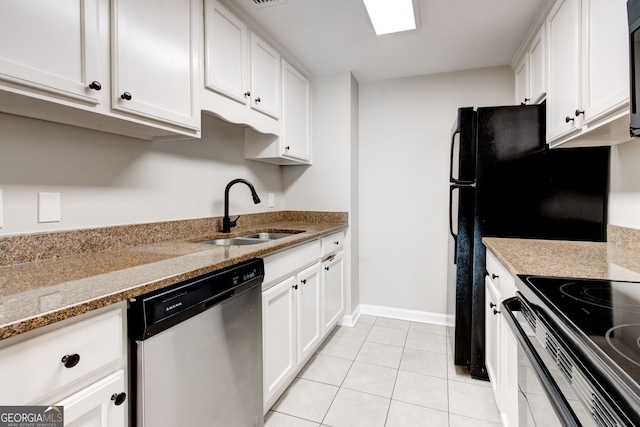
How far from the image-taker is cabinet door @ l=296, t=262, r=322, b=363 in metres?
1.90

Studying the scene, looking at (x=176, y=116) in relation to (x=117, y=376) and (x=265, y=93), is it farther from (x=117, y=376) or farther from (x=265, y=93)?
(x=117, y=376)

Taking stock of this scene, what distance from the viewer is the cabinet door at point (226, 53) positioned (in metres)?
Answer: 1.60

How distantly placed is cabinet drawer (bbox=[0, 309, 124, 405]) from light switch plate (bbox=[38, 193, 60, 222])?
0.70 meters

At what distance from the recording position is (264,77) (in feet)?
6.94

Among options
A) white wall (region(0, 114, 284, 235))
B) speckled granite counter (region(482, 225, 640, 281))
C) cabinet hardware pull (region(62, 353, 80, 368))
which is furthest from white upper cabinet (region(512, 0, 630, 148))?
white wall (region(0, 114, 284, 235))

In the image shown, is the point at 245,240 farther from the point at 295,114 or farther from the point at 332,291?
the point at 295,114

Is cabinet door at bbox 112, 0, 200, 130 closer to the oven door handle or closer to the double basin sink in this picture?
the double basin sink

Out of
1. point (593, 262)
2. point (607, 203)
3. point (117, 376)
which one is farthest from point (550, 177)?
point (117, 376)

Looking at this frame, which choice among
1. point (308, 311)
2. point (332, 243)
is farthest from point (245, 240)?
point (332, 243)

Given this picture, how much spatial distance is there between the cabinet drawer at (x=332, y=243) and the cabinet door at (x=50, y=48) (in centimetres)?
160

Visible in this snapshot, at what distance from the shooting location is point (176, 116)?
1395 millimetres

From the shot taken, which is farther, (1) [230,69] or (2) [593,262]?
(1) [230,69]

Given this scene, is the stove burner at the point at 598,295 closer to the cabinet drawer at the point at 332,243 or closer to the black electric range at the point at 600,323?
the black electric range at the point at 600,323

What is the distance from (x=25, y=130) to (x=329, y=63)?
6.87 ft
